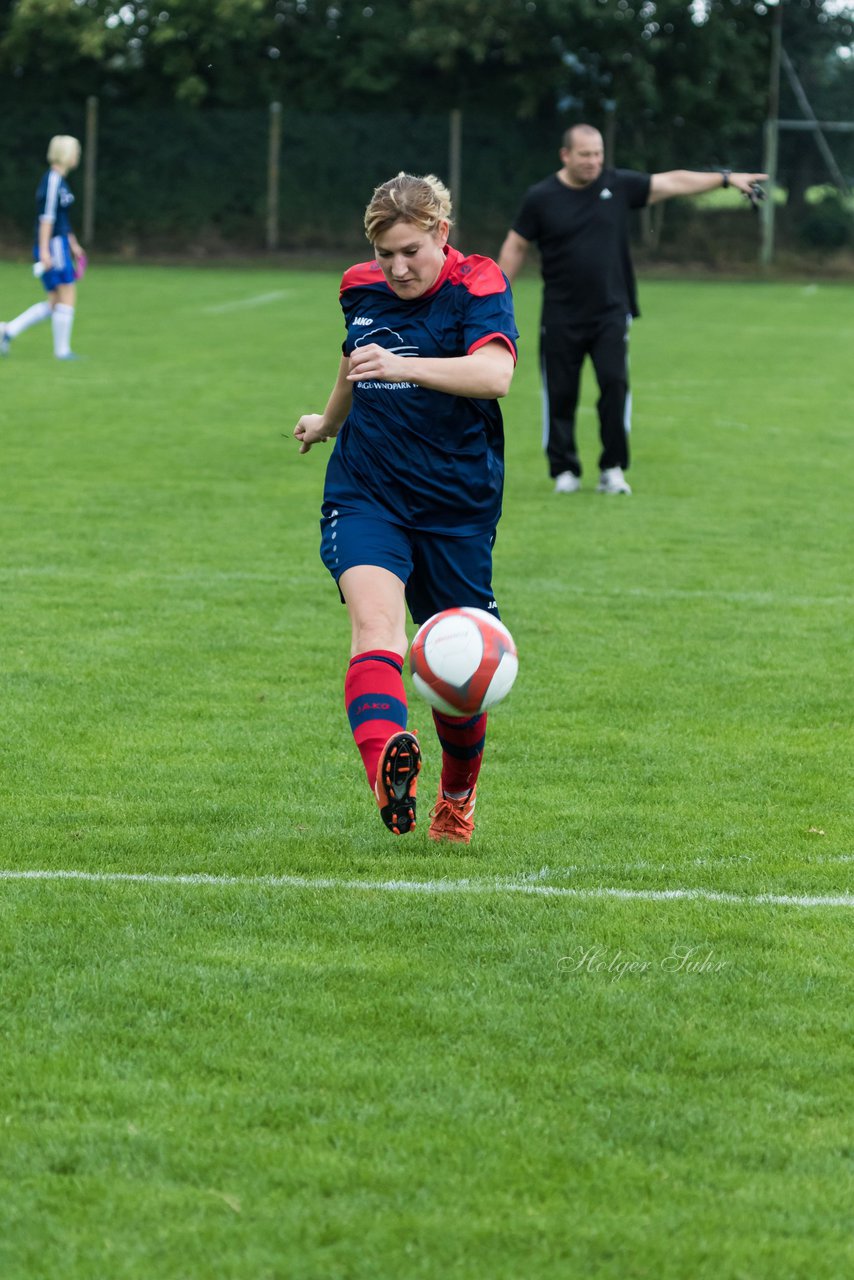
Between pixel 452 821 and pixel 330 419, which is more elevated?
pixel 330 419

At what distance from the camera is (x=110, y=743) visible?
20.3 feet

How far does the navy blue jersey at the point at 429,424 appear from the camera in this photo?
5.07m

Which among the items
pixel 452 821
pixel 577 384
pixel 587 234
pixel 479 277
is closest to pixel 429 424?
pixel 479 277

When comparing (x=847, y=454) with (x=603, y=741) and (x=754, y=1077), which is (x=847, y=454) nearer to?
(x=603, y=741)

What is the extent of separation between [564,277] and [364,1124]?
30.5 ft

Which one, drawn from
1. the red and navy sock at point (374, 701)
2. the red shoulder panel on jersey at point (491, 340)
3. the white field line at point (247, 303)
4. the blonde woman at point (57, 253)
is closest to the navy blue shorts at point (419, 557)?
the red and navy sock at point (374, 701)

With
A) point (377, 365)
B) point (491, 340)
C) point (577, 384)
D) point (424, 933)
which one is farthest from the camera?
point (577, 384)

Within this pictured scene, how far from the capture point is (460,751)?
5.15m

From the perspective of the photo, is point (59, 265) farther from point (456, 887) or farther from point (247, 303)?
point (456, 887)

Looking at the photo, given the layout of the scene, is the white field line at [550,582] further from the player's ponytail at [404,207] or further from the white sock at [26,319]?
the white sock at [26,319]

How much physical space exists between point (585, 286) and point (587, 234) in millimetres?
324

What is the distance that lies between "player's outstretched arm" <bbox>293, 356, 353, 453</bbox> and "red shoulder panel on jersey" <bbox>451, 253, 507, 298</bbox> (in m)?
0.39

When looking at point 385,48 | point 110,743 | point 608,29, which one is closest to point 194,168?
point 385,48

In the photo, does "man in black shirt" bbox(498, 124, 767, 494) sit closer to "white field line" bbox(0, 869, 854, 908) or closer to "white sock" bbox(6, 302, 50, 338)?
"white field line" bbox(0, 869, 854, 908)
